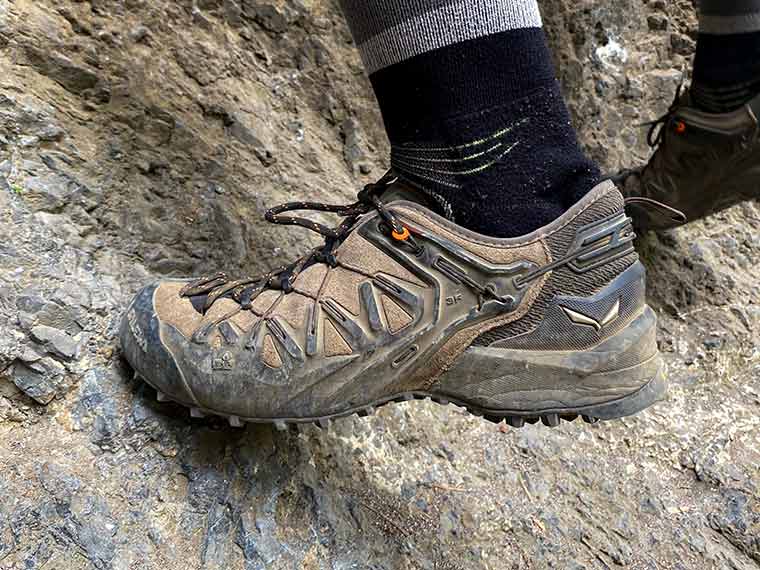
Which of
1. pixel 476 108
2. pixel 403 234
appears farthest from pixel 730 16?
pixel 403 234

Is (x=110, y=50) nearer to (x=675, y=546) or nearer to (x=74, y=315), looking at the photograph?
(x=74, y=315)

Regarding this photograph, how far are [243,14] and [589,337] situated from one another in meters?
1.32

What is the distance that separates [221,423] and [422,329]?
37cm

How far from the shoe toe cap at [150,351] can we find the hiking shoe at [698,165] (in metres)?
1.10

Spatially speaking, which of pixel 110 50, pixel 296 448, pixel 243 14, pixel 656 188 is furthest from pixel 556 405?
pixel 243 14

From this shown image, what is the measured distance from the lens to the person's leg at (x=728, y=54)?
1.43 metres

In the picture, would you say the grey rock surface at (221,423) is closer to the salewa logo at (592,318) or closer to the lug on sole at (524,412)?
the lug on sole at (524,412)

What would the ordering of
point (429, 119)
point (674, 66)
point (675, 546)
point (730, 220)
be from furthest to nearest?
point (674, 66), point (730, 220), point (675, 546), point (429, 119)

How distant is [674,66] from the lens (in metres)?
2.16

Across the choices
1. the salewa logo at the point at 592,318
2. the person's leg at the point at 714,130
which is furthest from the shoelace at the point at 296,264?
the person's leg at the point at 714,130

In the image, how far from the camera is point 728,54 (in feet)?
4.79

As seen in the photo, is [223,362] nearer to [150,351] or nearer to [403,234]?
[150,351]

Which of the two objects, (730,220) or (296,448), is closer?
(296,448)

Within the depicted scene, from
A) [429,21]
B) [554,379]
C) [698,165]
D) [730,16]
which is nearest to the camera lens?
[429,21]
